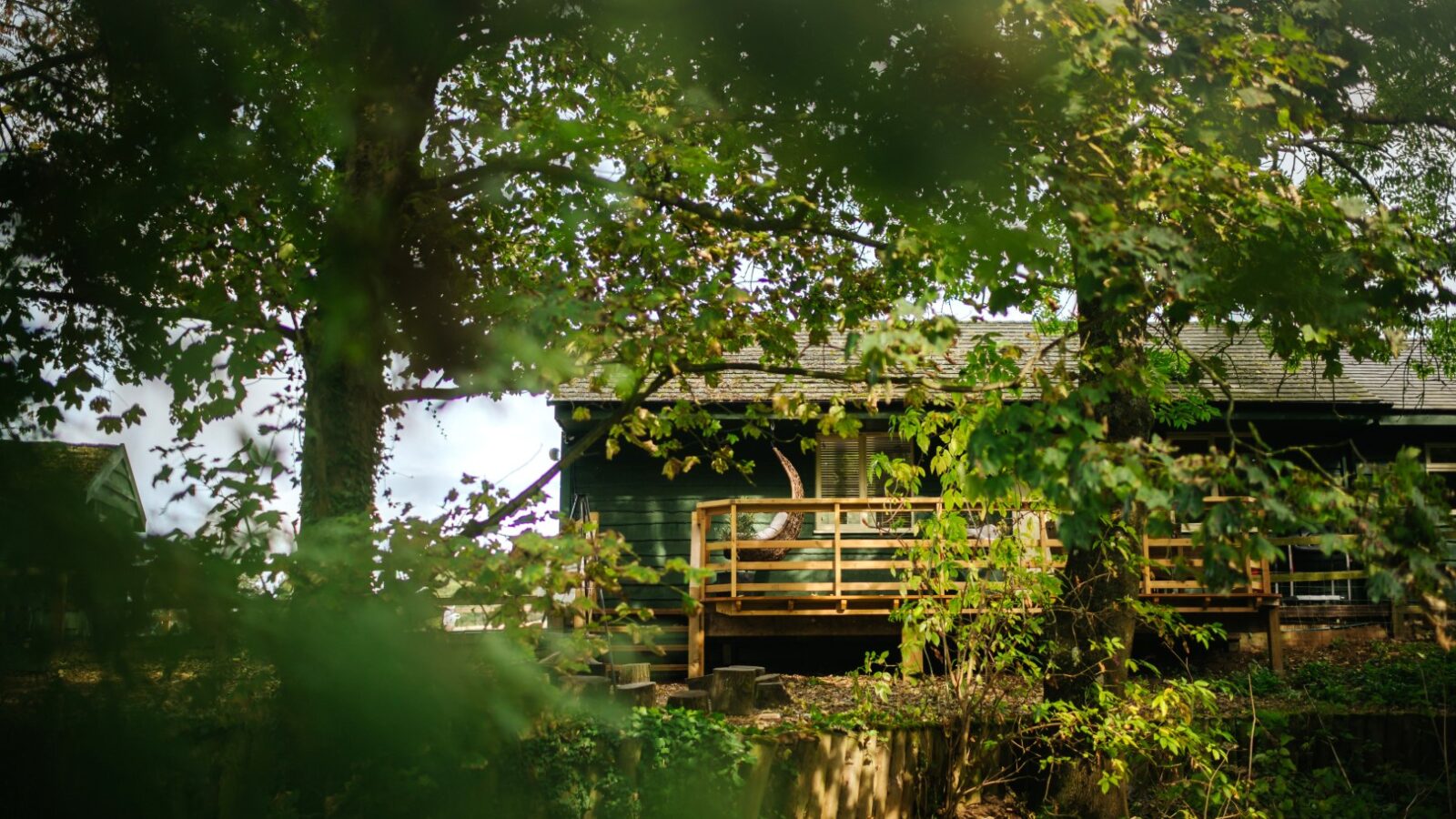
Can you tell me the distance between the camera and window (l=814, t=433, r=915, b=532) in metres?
13.9

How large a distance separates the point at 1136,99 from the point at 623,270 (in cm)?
244

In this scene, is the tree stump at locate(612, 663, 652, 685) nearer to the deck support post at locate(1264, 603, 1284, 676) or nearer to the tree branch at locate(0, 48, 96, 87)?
the deck support post at locate(1264, 603, 1284, 676)

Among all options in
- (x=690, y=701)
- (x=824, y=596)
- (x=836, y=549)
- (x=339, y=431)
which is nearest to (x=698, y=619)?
(x=824, y=596)

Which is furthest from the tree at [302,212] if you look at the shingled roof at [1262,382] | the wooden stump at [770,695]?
the shingled roof at [1262,382]

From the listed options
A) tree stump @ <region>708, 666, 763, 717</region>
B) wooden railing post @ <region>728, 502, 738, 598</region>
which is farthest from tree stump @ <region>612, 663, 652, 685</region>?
wooden railing post @ <region>728, 502, 738, 598</region>

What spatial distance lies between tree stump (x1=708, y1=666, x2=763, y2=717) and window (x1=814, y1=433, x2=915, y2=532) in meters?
6.25

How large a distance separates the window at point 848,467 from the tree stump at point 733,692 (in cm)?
625

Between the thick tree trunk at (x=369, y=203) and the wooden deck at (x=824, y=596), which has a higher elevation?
the thick tree trunk at (x=369, y=203)

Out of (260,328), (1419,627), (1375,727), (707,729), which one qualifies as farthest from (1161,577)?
(260,328)

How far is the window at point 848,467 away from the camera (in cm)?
1395

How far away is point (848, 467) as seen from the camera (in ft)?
46.1

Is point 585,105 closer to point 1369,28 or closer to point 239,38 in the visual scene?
point 239,38

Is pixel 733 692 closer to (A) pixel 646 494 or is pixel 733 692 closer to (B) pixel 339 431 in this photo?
(B) pixel 339 431

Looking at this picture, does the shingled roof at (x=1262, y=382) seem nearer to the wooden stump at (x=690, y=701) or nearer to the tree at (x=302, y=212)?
the wooden stump at (x=690, y=701)
